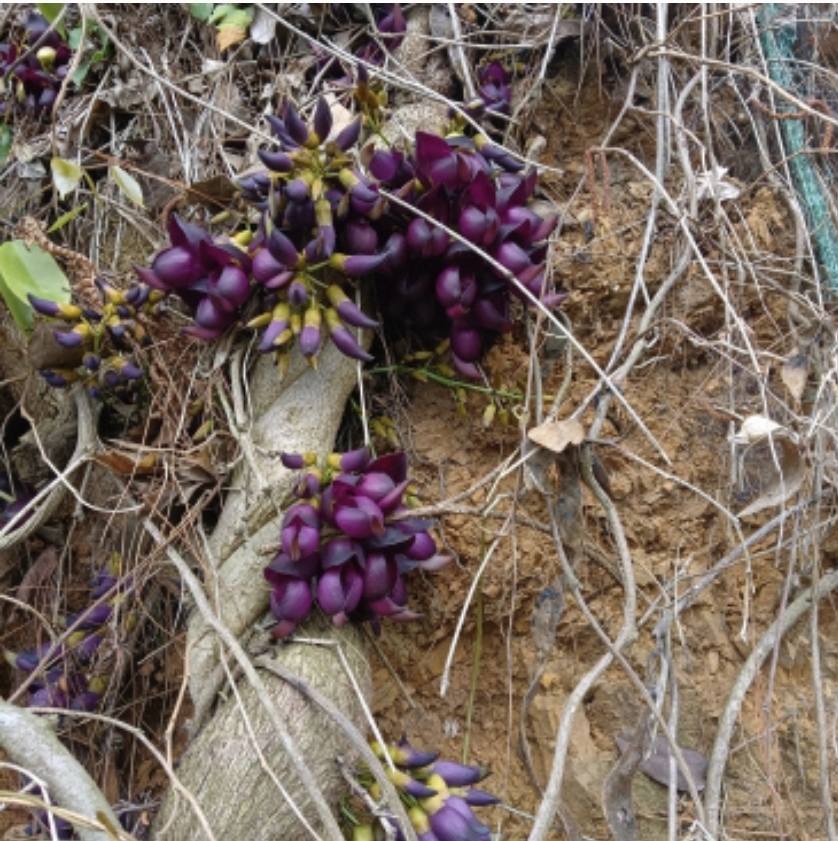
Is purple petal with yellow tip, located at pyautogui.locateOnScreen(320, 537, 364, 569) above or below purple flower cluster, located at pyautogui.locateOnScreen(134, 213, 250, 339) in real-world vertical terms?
below

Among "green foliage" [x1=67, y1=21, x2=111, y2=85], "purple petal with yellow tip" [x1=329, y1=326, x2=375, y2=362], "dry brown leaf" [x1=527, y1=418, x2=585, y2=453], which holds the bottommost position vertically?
"dry brown leaf" [x1=527, y1=418, x2=585, y2=453]

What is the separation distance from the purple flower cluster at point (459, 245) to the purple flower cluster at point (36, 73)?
0.68 meters

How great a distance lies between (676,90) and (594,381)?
1.55ft

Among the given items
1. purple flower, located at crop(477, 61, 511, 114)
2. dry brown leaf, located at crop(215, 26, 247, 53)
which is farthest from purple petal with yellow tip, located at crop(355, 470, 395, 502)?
dry brown leaf, located at crop(215, 26, 247, 53)

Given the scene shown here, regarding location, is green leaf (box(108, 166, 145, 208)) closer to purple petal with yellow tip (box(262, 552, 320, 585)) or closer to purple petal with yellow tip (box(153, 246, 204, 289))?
purple petal with yellow tip (box(153, 246, 204, 289))

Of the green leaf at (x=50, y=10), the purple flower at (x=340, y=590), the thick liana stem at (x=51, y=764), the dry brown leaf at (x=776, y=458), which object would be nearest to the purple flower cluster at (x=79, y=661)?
the thick liana stem at (x=51, y=764)

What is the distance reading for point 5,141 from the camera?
153 centimetres

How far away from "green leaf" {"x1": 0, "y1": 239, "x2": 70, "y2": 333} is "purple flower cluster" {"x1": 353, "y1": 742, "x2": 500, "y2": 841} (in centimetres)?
69

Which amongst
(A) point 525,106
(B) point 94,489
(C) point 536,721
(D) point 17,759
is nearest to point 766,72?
(A) point 525,106

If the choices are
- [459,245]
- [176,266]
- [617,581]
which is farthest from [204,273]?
[617,581]

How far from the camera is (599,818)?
107 centimetres

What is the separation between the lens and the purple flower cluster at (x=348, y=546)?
3.26 feet

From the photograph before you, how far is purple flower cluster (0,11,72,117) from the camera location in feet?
4.97

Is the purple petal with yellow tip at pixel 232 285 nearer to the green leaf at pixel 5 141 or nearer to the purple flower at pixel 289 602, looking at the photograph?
the purple flower at pixel 289 602
